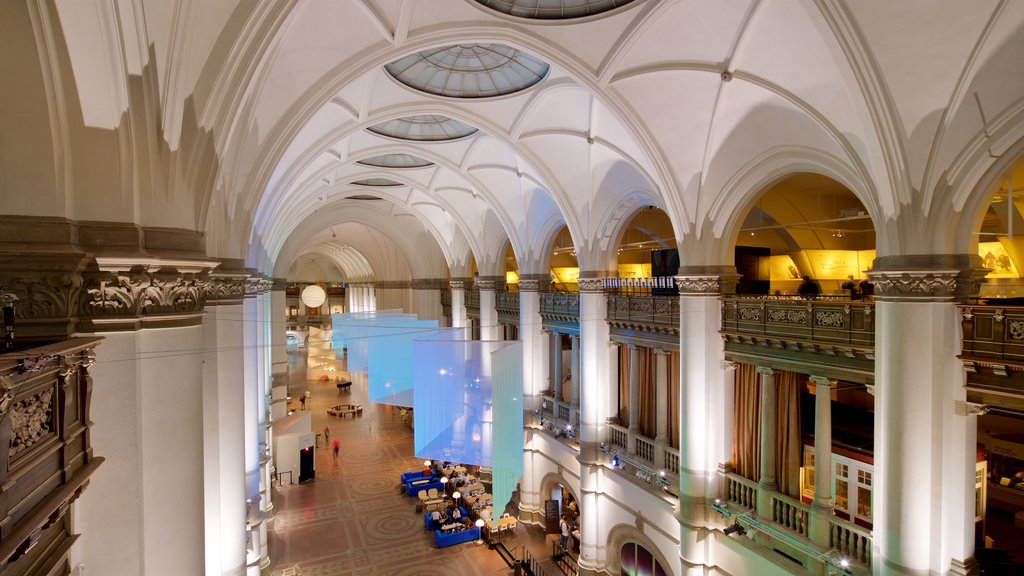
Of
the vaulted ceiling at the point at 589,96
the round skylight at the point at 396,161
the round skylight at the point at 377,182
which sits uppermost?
the round skylight at the point at 396,161

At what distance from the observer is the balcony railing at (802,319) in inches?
299

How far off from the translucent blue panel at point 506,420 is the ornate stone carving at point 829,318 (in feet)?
16.2

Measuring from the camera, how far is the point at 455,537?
556 inches

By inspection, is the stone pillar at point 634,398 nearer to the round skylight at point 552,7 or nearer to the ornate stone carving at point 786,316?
the ornate stone carving at point 786,316

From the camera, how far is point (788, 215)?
1296 centimetres

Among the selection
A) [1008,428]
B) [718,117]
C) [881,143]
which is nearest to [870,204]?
[881,143]

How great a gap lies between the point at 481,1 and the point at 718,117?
4.50 m

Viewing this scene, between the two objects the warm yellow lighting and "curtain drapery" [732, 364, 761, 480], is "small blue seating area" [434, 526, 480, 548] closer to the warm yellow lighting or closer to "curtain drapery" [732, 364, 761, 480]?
"curtain drapery" [732, 364, 761, 480]

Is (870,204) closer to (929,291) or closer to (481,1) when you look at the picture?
(929,291)

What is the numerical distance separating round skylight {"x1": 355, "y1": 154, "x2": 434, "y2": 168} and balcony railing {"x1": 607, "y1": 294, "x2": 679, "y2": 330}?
747 centimetres

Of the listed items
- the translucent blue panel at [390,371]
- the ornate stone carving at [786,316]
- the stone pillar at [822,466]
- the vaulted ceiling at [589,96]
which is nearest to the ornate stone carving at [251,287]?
the vaulted ceiling at [589,96]

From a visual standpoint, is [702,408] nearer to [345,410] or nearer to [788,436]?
[788,436]

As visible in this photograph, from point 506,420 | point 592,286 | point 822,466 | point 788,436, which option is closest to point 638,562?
point 788,436

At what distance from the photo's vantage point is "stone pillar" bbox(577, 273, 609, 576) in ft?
43.4
